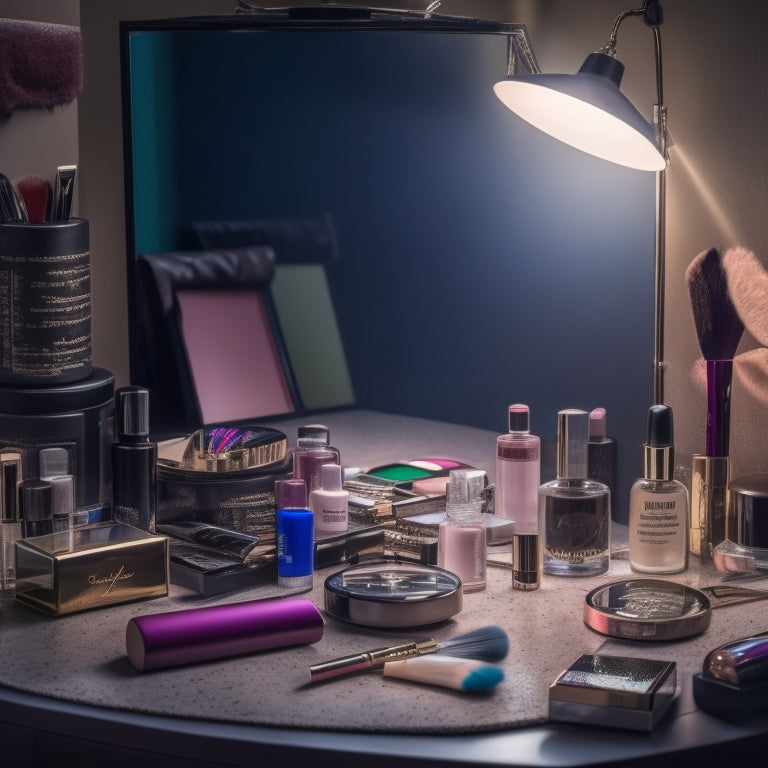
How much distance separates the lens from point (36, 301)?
4.87ft

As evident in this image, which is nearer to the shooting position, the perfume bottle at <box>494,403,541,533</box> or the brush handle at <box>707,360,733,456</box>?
the brush handle at <box>707,360,733,456</box>

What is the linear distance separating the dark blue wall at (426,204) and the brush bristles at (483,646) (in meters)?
0.57

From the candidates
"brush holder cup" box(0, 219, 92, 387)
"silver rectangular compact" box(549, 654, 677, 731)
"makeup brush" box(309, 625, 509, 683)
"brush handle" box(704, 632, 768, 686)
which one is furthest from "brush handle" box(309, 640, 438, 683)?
"brush holder cup" box(0, 219, 92, 387)

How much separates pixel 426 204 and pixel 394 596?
64 cm

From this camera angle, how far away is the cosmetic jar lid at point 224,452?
1.51 metres

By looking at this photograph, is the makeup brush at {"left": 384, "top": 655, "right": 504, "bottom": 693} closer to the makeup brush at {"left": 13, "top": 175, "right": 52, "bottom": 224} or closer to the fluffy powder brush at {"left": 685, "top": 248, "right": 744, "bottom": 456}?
the fluffy powder brush at {"left": 685, "top": 248, "right": 744, "bottom": 456}

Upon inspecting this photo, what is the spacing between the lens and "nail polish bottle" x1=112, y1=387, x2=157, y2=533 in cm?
145

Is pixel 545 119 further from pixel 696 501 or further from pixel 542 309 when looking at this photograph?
pixel 696 501

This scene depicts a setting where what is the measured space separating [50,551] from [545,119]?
824 mm

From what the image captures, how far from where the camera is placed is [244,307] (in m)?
1.70

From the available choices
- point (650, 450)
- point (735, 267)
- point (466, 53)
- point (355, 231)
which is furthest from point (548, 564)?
point (466, 53)

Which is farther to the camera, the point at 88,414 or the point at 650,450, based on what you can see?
the point at 88,414

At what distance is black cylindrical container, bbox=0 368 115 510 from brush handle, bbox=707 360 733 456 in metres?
0.76

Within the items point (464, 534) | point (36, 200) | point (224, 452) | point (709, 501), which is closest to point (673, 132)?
point (709, 501)
